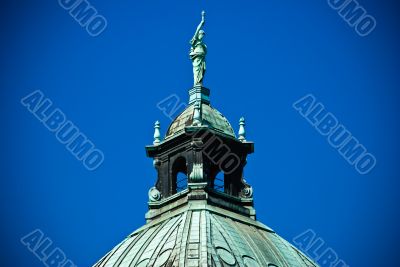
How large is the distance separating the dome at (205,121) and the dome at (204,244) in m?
7.03

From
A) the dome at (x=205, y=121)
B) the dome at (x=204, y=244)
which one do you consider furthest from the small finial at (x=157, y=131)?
the dome at (x=204, y=244)

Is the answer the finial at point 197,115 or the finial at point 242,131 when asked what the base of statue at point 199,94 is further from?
the finial at point 242,131

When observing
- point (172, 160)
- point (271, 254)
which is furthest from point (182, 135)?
point (271, 254)

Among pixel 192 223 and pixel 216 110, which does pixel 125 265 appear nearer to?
pixel 192 223

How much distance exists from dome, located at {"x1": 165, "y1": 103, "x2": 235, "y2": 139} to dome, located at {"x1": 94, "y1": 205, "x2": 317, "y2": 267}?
23.1 ft

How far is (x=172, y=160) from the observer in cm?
15188

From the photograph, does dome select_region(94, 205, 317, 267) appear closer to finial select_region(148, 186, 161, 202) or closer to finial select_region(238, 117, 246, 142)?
finial select_region(148, 186, 161, 202)

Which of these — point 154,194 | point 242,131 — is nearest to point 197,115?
point 242,131

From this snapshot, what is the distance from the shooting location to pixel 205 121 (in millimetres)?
151750

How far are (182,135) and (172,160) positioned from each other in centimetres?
232

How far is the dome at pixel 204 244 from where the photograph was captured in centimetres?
13825

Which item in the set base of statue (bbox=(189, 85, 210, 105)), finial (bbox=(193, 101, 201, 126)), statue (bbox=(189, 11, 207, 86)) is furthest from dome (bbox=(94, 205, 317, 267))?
statue (bbox=(189, 11, 207, 86))

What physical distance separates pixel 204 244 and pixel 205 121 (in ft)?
50.5

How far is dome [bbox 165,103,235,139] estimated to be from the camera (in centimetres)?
15200
